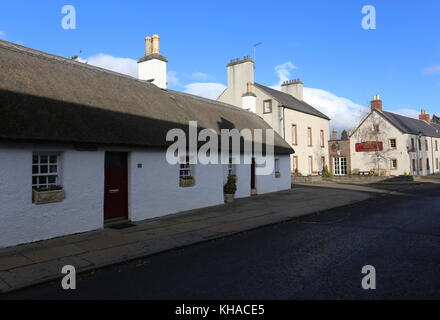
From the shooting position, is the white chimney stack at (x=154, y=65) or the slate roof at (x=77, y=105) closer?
the slate roof at (x=77, y=105)

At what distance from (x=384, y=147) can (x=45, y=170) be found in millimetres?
37708

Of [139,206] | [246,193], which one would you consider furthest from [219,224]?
[246,193]

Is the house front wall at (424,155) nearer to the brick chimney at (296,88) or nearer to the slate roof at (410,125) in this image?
the slate roof at (410,125)

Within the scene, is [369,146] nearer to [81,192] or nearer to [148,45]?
[148,45]

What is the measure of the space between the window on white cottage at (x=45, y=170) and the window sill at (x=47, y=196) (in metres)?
0.37

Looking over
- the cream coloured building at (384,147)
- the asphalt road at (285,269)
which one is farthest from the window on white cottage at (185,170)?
the cream coloured building at (384,147)

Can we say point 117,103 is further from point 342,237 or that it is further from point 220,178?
point 342,237

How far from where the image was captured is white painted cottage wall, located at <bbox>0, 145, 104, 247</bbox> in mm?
7996

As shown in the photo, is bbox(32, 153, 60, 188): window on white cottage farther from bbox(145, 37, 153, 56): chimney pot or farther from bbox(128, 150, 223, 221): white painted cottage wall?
bbox(145, 37, 153, 56): chimney pot

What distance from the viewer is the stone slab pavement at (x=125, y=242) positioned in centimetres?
628

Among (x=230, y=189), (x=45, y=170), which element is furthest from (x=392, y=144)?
(x=45, y=170)

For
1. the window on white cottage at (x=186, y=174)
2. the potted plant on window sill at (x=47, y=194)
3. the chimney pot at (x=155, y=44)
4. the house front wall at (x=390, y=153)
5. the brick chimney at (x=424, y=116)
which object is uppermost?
the brick chimney at (x=424, y=116)

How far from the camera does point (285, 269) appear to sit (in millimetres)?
6121

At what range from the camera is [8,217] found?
26.2 feet
